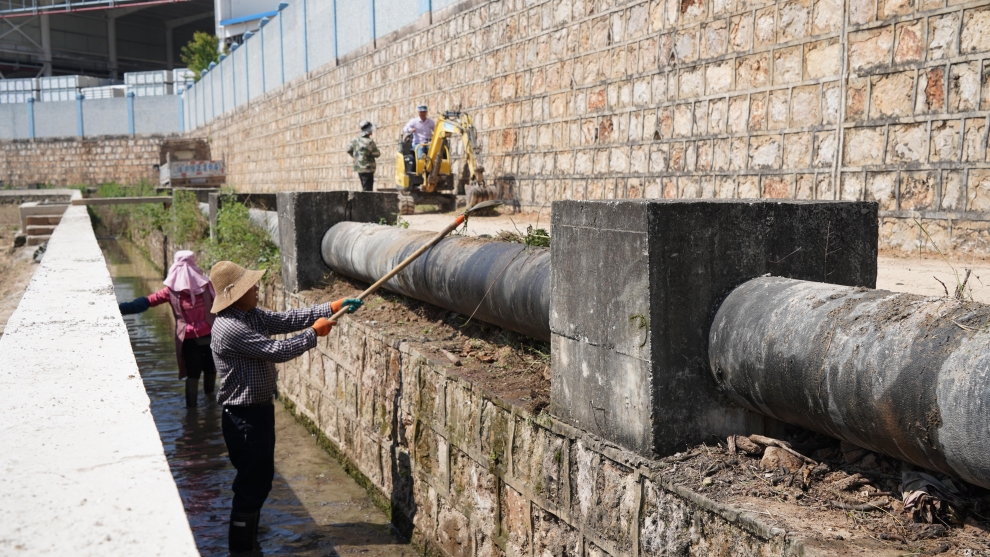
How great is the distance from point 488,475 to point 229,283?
1915 millimetres

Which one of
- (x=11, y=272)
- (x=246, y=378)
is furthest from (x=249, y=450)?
(x=11, y=272)

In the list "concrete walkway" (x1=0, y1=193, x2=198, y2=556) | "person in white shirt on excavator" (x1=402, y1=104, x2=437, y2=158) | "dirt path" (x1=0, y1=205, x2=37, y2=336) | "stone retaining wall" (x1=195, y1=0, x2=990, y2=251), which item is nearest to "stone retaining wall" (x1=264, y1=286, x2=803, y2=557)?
"concrete walkway" (x1=0, y1=193, x2=198, y2=556)

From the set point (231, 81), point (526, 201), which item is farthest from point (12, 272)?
point (231, 81)

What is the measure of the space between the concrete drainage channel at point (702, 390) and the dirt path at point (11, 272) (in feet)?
14.2

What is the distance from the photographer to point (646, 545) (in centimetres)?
280

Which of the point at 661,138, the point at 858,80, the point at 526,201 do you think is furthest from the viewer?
the point at 526,201

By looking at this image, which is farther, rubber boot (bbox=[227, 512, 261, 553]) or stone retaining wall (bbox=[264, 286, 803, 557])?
rubber boot (bbox=[227, 512, 261, 553])

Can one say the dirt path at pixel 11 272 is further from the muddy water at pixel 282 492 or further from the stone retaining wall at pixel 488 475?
the stone retaining wall at pixel 488 475

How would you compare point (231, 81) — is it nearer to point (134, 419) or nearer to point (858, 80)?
point (858, 80)

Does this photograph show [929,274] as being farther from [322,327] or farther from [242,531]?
[242,531]

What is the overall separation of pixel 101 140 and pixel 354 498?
4105 cm

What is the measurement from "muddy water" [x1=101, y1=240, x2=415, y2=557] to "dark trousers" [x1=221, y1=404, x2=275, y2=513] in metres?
0.35

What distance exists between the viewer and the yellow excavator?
571 inches

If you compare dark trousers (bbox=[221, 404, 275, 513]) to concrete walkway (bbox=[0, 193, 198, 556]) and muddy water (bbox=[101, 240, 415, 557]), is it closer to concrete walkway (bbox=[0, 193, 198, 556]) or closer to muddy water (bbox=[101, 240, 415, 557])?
muddy water (bbox=[101, 240, 415, 557])
